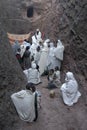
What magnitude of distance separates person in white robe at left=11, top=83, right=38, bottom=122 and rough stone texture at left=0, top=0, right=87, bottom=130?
32 cm

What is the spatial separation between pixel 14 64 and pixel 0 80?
0.90 m

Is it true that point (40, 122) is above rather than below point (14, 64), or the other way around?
below

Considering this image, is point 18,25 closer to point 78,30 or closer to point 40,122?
point 78,30

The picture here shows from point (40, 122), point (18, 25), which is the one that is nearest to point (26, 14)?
point (18, 25)

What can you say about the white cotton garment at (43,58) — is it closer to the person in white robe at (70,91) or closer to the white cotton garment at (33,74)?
the white cotton garment at (33,74)

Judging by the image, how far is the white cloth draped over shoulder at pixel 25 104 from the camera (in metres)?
8.03

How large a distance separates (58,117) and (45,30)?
7707 mm

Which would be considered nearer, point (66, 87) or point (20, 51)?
point (66, 87)

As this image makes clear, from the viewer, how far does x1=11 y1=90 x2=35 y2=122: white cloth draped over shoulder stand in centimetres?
803

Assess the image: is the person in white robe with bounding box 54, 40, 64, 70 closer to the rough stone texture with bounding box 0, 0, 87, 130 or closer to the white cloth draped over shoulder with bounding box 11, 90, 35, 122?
the rough stone texture with bounding box 0, 0, 87, 130

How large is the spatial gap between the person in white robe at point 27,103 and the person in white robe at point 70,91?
64.9 inches

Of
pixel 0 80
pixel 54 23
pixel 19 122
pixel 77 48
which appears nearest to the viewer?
pixel 19 122

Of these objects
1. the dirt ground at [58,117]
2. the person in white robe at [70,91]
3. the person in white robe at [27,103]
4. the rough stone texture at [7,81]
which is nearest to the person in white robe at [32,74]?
the dirt ground at [58,117]

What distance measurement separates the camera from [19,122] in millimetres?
8562
